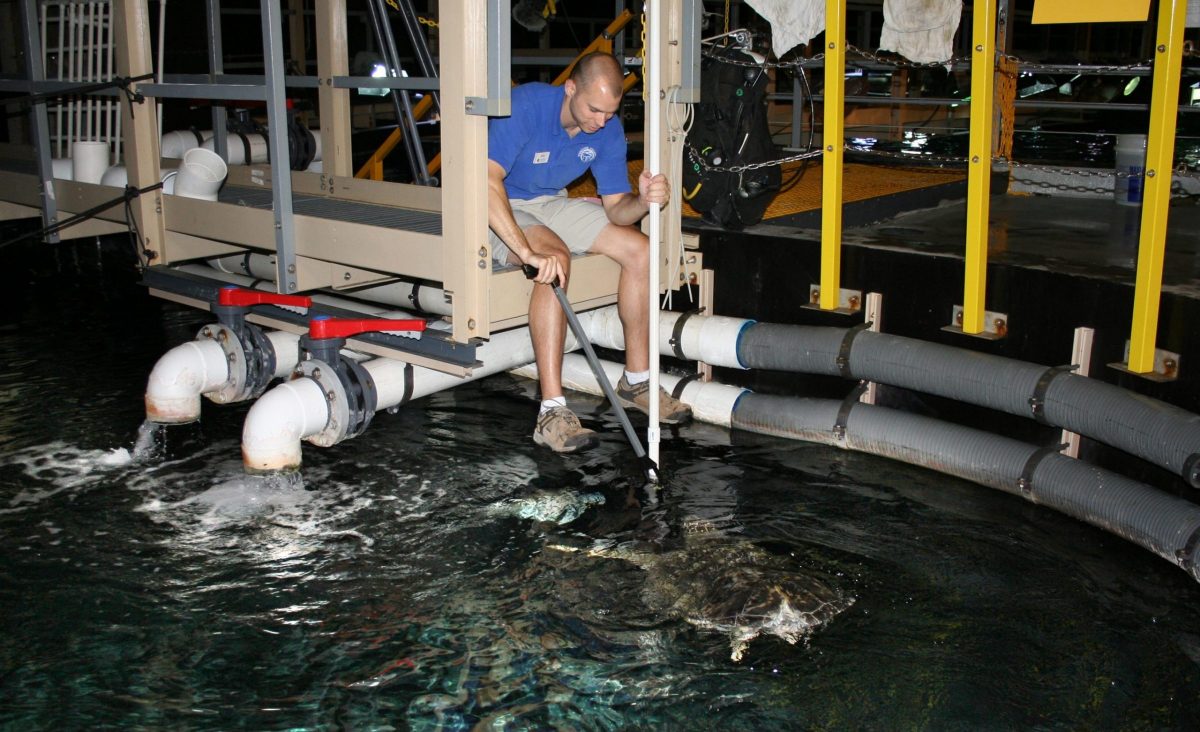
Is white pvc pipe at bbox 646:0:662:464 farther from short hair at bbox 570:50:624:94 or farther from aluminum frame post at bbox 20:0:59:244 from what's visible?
aluminum frame post at bbox 20:0:59:244

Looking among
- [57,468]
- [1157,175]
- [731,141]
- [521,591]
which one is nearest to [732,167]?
[731,141]

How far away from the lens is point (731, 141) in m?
5.44

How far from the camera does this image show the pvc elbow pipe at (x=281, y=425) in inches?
178

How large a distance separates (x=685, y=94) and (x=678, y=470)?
1592 mm

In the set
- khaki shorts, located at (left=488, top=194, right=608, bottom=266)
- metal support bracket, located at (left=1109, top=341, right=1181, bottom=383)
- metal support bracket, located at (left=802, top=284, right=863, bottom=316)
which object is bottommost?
metal support bracket, located at (left=1109, top=341, right=1181, bottom=383)

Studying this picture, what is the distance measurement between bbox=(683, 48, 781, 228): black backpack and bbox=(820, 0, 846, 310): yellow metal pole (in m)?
0.49

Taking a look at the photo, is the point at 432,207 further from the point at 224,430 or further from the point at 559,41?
the point at 559,41

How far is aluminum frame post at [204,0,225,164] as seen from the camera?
6031mm

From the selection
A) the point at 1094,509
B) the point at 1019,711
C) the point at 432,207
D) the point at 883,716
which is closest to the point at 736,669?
the point at 883,716

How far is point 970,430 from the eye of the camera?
181 inches

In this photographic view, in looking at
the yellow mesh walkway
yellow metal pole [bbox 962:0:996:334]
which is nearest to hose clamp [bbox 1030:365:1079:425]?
yellow metal pole [bbox 962:0:996:334]

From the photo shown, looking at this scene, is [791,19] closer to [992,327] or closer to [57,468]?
[992,327]

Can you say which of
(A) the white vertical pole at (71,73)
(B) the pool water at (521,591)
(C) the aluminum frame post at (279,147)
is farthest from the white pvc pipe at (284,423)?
(A) the white vertical pole at (71,73)

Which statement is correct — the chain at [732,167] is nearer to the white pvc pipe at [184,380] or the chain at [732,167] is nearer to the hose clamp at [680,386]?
the hose clamp at [680,386]
